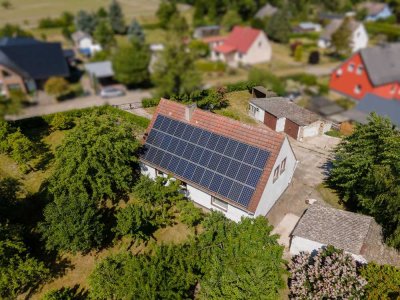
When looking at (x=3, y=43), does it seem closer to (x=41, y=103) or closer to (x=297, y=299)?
A: (x=41, y=103)

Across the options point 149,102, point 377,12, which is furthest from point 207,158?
point 377,12

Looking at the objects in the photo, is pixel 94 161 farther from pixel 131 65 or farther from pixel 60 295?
pixel 131 65

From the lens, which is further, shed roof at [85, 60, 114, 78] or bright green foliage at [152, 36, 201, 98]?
shed roof at [85, 60, 114, 78]

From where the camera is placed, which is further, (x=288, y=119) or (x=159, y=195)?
(x=288, y=119)

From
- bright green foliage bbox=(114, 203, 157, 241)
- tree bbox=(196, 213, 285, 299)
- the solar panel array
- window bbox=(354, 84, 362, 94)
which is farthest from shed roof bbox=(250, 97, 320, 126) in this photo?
window bbox=(354, 84, 362, 94)

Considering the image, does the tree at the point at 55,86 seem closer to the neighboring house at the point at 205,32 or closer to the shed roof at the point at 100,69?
the shed roof at the point at 100,69

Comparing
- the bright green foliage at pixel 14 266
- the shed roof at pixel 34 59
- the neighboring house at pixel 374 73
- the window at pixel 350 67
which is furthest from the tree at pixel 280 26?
the bright green foliage at pixel 14 266

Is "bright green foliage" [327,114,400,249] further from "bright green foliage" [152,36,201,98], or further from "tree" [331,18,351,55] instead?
"tree" [331,18,351,55]
